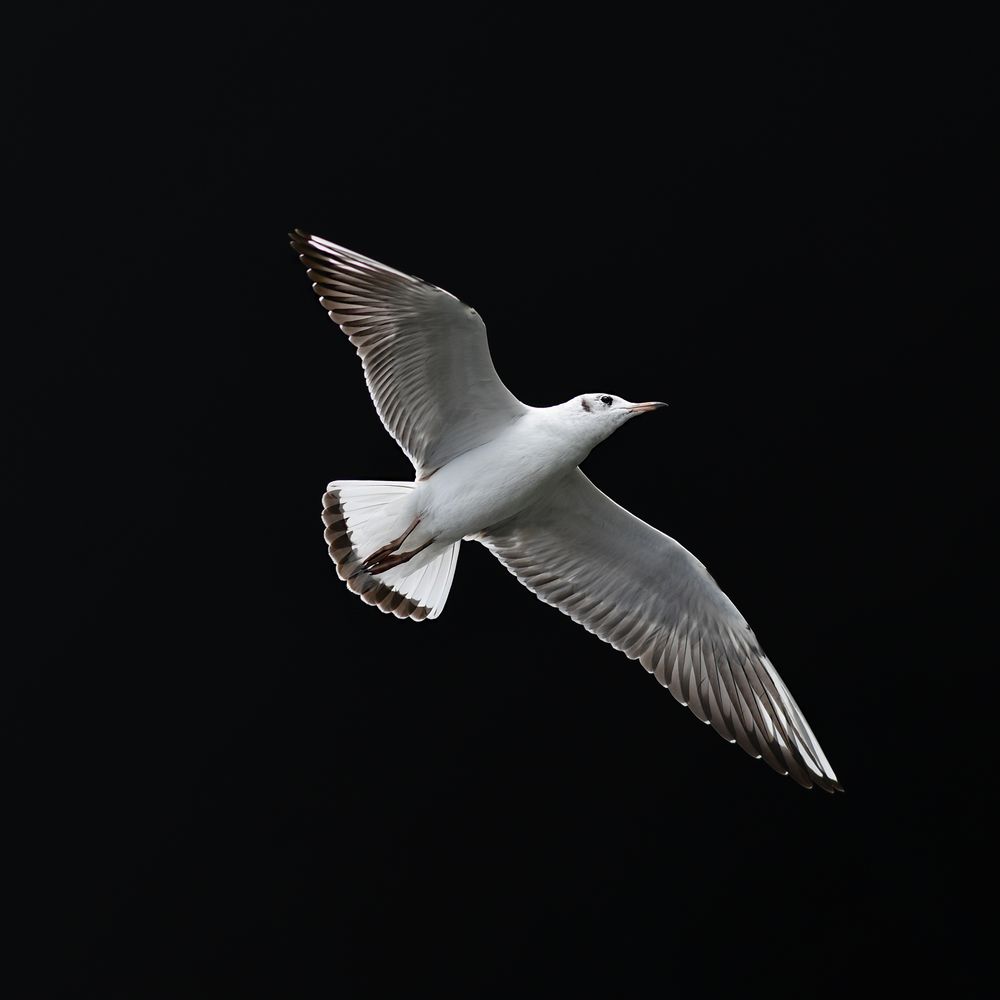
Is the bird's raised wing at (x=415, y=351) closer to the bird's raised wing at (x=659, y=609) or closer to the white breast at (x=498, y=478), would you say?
the white breast at (x=498, y=478)

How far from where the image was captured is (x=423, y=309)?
3832 mm

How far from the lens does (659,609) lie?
4410mm

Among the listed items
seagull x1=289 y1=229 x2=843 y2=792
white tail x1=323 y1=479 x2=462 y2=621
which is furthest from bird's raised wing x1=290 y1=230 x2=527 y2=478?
white tail x1=323 y1=479 x2=462 y2=621

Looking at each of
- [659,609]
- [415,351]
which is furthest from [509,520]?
[415,351]

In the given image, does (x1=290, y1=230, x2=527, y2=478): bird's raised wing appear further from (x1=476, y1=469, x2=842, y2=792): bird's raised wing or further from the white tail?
(x1=476, y1=469, x2=842, y2=792): bird's raised wing

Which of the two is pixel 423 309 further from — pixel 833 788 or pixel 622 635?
pixel 833 788

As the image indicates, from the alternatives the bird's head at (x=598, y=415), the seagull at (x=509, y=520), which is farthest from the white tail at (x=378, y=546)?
the bird's head at (x=598, y=415)

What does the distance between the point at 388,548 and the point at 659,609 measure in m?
0.92

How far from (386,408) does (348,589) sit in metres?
0.58

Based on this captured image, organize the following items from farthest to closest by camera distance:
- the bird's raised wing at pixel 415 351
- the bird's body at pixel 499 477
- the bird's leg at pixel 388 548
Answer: the bird's leg at pixel 388 548 < the bird's body at pixel 499 477 < the bird's raised wing at pixel 415 351

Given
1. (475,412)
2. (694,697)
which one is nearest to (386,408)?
(475,412)

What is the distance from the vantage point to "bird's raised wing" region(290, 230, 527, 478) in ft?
12.6

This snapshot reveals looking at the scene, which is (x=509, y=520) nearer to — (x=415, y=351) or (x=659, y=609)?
(x=659, y=609)

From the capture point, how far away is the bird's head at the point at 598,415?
392 centimetres
